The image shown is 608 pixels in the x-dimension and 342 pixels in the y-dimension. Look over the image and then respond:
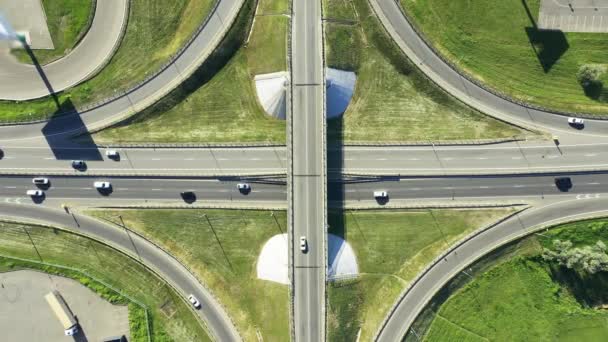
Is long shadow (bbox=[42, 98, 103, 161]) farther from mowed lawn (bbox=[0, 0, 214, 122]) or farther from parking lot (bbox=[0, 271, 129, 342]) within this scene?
parking lot (bbox=[0, 271, 129, 342])

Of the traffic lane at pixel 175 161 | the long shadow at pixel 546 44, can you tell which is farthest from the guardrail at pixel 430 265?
the traffic lane at pixel 175 161

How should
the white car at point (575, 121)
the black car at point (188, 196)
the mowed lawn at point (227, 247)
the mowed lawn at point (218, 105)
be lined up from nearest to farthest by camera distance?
the white car at point (575, 121) → the mowed lawn at point (227, 247) → the mowed lawn at point (218, 105) → the black car at point (188, 196)

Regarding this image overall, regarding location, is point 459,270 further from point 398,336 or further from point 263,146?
point 263,146

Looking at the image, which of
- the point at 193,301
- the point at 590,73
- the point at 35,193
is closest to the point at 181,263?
the point at 193,301

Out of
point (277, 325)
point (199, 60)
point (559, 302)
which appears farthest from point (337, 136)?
point (559, 302)

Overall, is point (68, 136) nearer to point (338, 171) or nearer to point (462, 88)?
point (338, 171)

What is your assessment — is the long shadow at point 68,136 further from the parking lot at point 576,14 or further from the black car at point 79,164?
the parking lot at point 576,14
